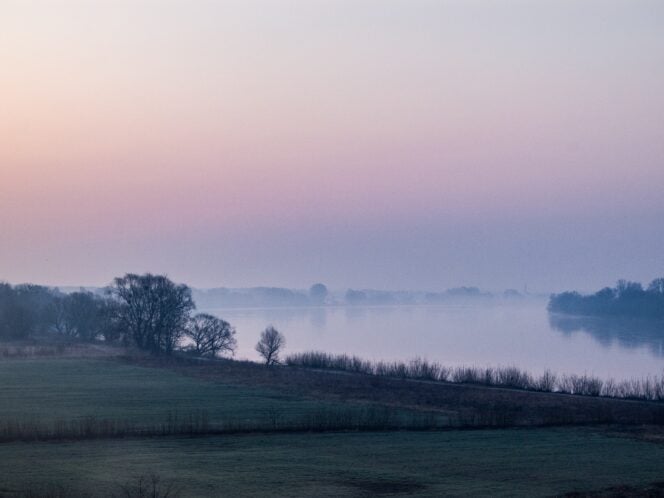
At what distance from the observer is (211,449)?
2517 centimetres

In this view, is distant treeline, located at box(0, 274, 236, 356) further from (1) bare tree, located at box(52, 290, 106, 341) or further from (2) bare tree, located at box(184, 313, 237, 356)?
(1) bare tree, located at box(52, 290, 106, 341)

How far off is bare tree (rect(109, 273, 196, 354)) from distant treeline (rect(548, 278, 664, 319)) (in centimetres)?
7105

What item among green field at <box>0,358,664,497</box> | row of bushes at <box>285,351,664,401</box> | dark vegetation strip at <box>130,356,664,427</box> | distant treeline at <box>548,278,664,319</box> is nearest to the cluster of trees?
row of bushes at <box>285,351,664,401</box>

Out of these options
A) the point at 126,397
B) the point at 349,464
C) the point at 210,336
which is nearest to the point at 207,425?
the point at 349,464

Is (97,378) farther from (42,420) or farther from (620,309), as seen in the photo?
(620,309)

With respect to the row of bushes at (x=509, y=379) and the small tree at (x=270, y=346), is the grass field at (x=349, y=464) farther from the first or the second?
the small tree at (x=270, y=346)

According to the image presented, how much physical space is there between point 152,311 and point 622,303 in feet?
273

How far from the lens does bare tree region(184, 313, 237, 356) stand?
75.9 m

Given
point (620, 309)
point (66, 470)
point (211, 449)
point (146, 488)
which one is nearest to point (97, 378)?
point (211, 449)

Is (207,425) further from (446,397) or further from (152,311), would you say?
(152,311)

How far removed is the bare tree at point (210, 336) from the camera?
75.9m

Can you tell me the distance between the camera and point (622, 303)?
5384 inches

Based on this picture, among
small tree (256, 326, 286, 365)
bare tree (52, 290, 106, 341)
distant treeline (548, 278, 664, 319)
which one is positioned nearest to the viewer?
small tree (256, 326, 286, 365)

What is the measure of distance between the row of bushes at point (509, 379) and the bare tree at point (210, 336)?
13.9 m
